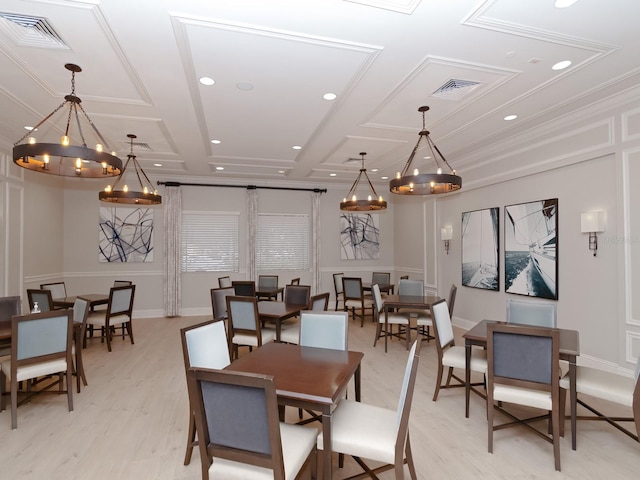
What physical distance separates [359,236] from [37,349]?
6986 millimetres

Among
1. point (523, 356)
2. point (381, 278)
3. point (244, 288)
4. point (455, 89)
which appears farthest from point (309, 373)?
point (381, 278)

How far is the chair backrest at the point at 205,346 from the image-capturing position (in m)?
2.45

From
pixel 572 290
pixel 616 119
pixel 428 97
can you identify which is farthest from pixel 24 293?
pixel 616 119

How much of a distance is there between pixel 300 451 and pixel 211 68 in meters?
3.16

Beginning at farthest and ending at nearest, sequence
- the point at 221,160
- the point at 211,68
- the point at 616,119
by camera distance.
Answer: the point at 221,160 → the point at 616,119 → the point at 211,68

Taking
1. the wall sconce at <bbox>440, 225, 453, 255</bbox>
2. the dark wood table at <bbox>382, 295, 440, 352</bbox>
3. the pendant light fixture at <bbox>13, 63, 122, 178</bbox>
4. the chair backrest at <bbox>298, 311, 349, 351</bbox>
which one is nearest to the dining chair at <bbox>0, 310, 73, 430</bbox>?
the pendant light fixture at <bbox>13, 63, 122, 178</bbox>

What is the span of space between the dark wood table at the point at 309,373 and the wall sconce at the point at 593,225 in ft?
10.9

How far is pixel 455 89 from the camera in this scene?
3.69m

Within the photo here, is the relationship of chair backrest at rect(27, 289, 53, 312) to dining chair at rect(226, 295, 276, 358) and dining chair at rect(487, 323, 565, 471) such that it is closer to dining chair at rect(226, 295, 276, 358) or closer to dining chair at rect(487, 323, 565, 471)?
dining chair at rect(226, 295, 276, 358)

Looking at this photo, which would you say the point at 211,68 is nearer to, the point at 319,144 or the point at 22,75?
the point at 22,75

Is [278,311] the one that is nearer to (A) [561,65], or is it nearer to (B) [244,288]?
(B) [244,288]

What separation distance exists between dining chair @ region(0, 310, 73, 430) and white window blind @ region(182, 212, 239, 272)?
4.75m

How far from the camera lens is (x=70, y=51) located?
2.93 m

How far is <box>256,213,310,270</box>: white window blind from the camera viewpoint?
8.38 metres
